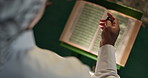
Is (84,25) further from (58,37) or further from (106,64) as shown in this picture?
(106,64)

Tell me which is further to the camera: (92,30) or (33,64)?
(92,30)

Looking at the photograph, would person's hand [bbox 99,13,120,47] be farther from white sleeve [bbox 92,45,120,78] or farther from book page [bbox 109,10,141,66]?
book page [bbox 109,10,141,66]

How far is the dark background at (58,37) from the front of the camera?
170 centimetres

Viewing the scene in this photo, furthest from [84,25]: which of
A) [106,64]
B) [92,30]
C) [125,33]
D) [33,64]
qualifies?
[33,64]

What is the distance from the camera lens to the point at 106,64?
4.01ft

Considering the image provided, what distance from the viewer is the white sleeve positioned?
116 cm

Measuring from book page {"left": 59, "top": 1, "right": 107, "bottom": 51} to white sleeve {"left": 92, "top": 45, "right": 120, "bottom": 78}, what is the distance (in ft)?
1.14

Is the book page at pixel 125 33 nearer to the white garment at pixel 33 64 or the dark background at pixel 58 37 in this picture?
the dark background at pixel 58 37

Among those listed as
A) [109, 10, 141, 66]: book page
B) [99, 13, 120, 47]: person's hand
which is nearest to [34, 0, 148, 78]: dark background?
[109, 10, 141, 66]: book page

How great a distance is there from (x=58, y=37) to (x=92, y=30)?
29 cm

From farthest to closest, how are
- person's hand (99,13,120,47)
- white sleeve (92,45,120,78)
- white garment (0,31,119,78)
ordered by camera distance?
1. person's hand (99,13,120,47)
2. white sleeve (92,45,120,78)
3. white garment (0,31,119,78)

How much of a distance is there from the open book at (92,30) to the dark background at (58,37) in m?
0.09

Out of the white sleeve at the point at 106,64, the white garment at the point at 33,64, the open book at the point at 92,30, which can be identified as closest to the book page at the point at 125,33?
the open book at the point at 92,30

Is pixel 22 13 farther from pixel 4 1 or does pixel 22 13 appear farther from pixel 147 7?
pixel 147 7
